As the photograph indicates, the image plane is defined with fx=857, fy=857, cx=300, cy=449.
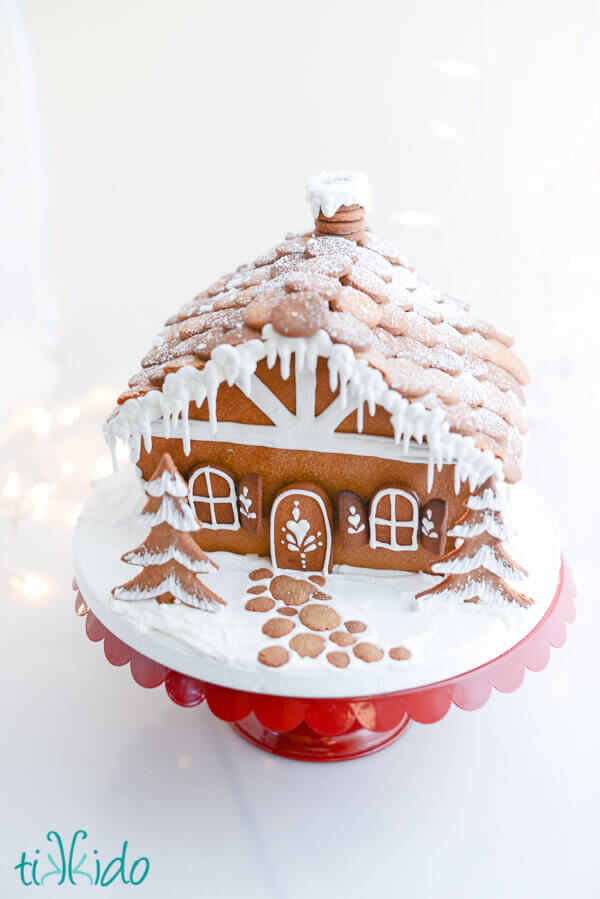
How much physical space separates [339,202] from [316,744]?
3.72ft

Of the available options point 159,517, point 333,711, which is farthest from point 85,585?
point 333,711

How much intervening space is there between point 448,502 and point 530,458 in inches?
53.6

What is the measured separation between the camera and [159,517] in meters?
1.57

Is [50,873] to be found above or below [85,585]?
below

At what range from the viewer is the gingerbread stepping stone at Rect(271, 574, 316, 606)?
1656 millimetres

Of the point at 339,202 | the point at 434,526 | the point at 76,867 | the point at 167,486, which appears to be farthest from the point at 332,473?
the point at 76,867

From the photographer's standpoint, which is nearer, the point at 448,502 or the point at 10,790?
the point at 448,502

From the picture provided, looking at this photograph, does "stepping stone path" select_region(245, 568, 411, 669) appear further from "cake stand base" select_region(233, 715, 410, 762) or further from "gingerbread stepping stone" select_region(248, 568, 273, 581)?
"cake stand base" select_region(233, 715, 410, 762)

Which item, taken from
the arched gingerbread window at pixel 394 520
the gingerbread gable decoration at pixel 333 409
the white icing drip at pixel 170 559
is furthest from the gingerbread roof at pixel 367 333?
the white icing drip at pixel 170 559

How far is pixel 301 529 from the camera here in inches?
66.5

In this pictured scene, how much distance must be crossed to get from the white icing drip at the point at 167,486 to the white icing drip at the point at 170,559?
0.11 meters

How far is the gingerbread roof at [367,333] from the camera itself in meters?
1.47

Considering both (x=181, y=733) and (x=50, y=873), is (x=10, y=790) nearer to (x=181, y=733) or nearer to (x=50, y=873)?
(x=50, y=873)

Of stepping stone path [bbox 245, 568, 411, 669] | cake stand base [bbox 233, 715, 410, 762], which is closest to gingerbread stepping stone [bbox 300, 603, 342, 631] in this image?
stepping stone path [bbox 245, 568, 411, 669]
